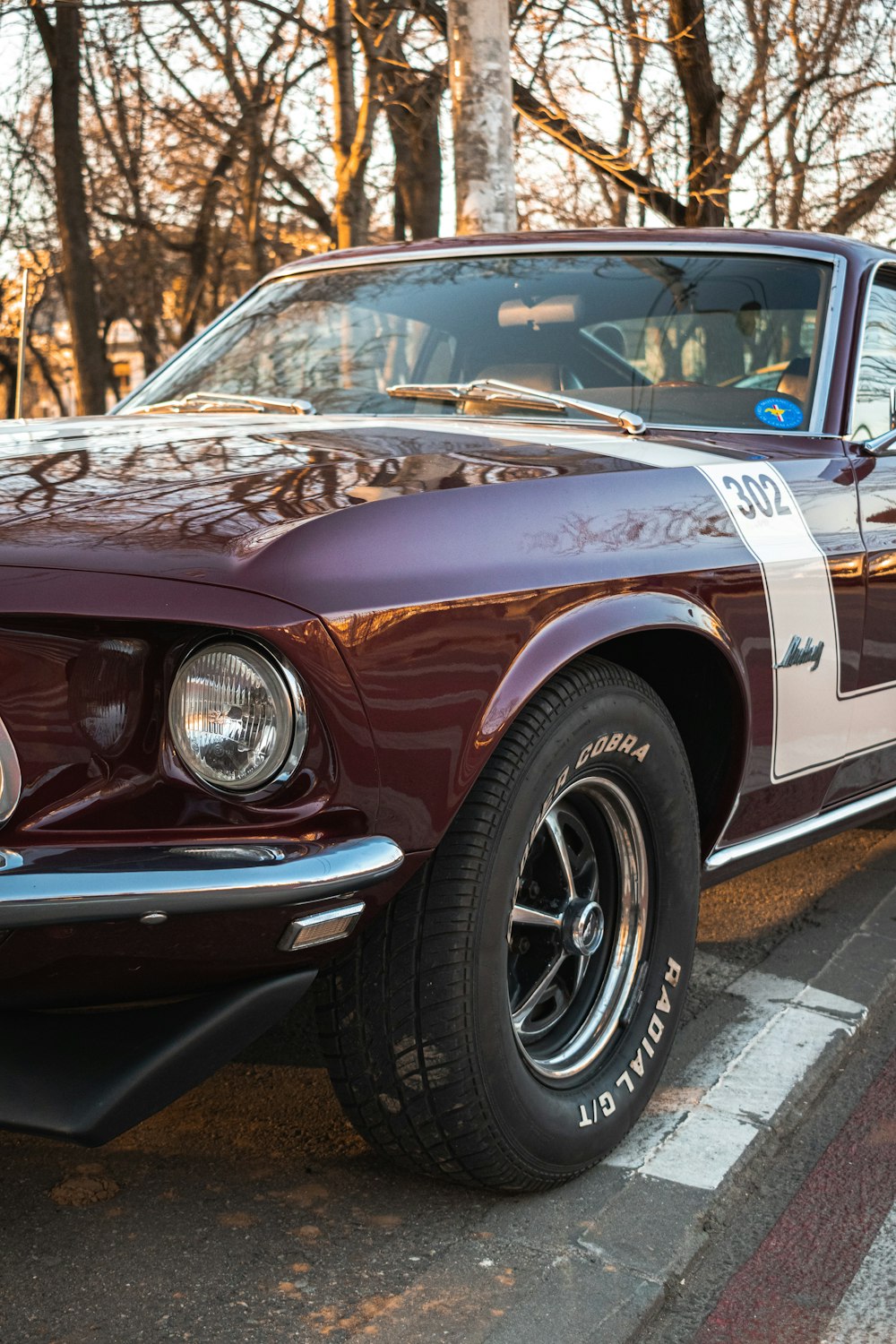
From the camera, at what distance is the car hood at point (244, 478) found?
77.9 inches

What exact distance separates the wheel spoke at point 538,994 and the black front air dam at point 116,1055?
0.55 meters

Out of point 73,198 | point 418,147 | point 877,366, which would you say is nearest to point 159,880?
point 877,366

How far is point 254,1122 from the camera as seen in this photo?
2.71 meters

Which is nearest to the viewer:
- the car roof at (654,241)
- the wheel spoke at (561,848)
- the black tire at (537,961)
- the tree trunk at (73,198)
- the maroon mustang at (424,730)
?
the maroon mustang at (424,730)

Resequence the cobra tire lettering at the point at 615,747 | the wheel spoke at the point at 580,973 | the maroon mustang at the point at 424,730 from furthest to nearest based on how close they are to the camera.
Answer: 1. the wheel spoke at the point at 580,973
2. the cobra tire lettering at the point at 615,747
3. the maroon mustang at the point at 424,730

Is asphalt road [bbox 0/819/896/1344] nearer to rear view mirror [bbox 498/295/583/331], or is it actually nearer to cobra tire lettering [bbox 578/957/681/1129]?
cobra tire lettering [bbox 578/957/681/1129]

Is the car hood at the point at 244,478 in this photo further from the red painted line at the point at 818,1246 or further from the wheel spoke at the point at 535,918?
the red painted line at the point at 818,1246

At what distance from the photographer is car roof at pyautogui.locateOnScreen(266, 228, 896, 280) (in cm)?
369

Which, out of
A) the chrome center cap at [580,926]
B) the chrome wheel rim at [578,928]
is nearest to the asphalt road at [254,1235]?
the chrome wheel rim at [578,928]

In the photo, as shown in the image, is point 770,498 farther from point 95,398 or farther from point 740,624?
point 95,398

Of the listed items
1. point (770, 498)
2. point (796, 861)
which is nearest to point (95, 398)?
point (796, 861)

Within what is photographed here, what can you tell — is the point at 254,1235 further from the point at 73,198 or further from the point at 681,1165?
the point at 73,198

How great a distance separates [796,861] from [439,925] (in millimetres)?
2706

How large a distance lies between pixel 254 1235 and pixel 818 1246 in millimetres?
891
